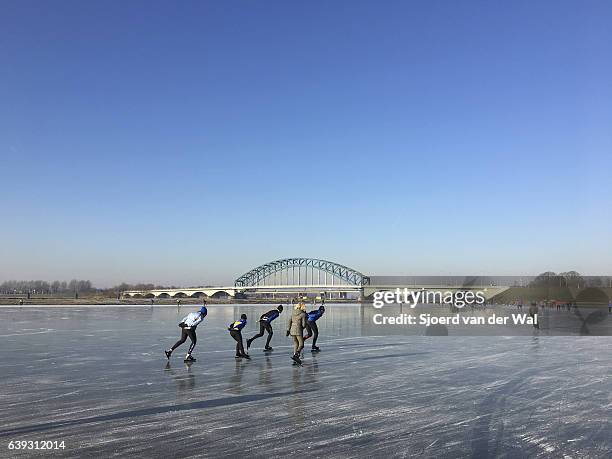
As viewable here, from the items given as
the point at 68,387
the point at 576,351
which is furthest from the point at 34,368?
the point at 576,351

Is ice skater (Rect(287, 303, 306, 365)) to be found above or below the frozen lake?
above

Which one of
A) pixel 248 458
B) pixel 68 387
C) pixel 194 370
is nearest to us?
pixel 248 458

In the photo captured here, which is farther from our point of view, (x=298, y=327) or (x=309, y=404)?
(x=298, y=327)

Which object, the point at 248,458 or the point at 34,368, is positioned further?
the point at 34,368

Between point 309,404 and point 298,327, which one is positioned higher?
point 298,327

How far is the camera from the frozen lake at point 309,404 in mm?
6281

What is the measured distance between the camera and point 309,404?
8.59m

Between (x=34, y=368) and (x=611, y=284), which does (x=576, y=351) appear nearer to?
(x=34, y=368)

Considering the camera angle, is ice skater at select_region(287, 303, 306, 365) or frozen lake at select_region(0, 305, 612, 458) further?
ice skater at select_region(287, 303, 306, 365)

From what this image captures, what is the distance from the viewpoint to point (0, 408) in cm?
814

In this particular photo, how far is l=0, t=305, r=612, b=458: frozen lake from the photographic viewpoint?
628 cm

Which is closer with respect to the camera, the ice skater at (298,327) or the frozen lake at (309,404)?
the frozen lake at (309,404)

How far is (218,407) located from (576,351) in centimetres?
1490

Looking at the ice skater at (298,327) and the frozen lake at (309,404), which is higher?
the ice skater at (298,327)
